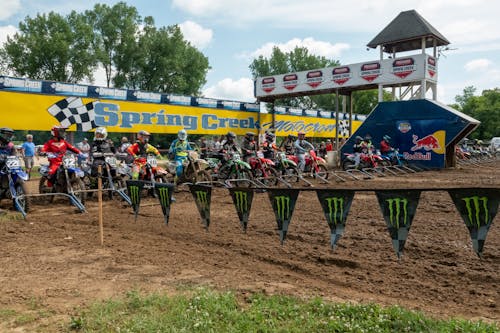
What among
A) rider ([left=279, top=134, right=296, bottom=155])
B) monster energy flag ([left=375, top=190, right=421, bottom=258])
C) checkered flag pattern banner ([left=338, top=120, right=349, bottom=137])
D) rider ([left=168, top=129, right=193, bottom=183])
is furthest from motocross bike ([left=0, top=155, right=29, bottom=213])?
checkered flag pattern banner ([left=338, top=120, right=349, bottom=137])

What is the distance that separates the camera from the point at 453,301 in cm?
366

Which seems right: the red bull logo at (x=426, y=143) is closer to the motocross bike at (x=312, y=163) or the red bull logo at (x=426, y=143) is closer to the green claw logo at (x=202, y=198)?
the motocross bike at (x=312, y=163)

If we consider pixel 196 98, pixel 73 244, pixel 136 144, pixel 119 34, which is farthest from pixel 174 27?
pixel 73 244

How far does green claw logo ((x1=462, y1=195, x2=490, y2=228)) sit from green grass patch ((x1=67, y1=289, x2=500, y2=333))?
963mm

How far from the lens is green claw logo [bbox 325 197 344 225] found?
14.0ft

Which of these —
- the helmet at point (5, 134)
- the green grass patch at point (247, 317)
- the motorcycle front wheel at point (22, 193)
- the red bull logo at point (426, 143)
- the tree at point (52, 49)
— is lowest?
the green grass patch at point (247, 317)

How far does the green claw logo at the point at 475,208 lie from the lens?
3.59 metres

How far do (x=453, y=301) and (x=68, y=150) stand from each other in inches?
316

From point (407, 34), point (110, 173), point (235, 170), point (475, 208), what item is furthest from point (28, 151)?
point (407, 34)

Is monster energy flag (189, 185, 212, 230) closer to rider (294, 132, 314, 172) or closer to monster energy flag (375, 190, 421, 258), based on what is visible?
monster energy flag (375, 190, 421, 258)

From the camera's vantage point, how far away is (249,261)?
4.90 m

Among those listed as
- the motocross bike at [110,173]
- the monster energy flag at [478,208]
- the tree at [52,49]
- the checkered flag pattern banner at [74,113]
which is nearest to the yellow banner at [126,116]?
the checkered flag pattern banner at [74,113]

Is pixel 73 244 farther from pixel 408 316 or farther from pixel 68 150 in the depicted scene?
pixel 408 316

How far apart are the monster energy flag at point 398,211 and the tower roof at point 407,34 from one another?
19570 mm
